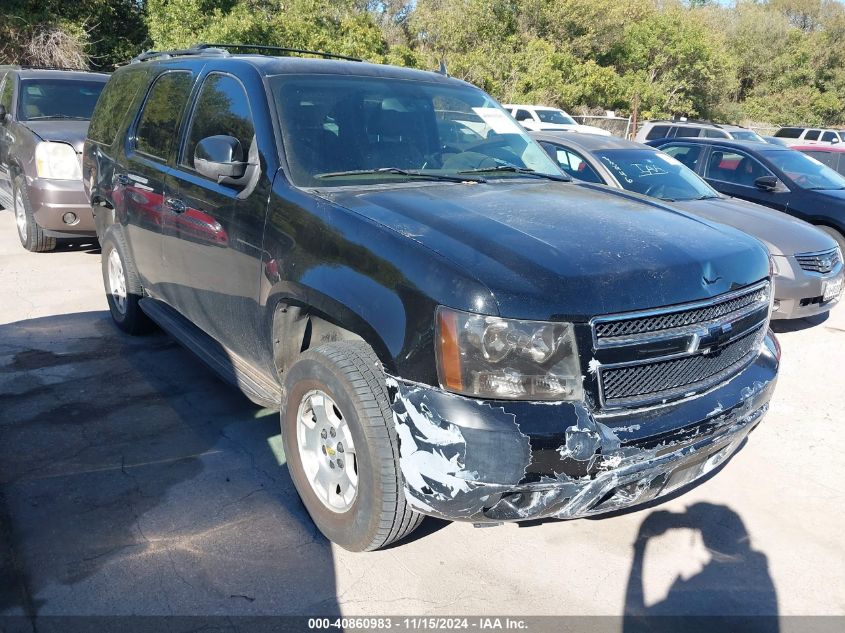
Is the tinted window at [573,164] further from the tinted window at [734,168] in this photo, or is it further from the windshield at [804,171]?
the windshield at [804,171]

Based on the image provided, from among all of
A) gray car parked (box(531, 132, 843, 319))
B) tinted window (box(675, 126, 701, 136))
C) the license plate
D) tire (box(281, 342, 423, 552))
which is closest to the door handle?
tire (box(281, 342, 423, 552))

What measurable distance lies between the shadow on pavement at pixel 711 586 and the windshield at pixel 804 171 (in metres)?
6.57

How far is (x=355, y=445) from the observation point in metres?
2.81

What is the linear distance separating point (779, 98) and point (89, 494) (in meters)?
50.3

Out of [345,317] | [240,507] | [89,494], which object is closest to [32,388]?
[89,494]

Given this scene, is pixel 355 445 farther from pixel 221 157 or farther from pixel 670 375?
Answer: pixel 221 157

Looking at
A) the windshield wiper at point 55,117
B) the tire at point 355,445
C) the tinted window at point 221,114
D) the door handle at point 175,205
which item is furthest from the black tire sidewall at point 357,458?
the windshield wiper at point 55,117

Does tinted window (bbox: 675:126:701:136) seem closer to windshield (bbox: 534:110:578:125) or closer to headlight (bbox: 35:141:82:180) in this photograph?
windshield (bbox: 534:110:578:125)

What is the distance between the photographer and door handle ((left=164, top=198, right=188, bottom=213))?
4168mm

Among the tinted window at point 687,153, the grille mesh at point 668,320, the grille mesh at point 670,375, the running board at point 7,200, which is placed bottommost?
the running board at point 7,200

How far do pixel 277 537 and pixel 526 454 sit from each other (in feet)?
4.48

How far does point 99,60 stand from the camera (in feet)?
71.8

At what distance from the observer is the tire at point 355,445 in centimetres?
A: 273

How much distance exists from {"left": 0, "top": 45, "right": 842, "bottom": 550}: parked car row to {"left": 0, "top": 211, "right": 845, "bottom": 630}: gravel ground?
0.29 m
